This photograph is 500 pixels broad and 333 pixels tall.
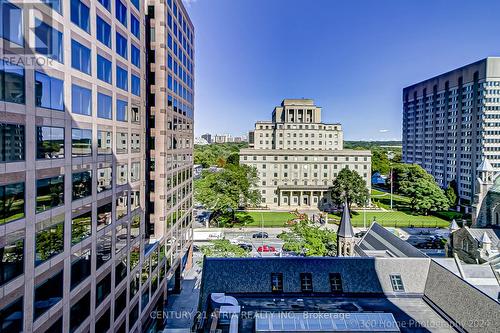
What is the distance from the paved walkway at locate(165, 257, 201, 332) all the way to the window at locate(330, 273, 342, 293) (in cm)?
1432

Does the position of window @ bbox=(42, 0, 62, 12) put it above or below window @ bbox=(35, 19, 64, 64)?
above

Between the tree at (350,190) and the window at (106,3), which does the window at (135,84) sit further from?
the tree at (350,190)

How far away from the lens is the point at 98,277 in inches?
829

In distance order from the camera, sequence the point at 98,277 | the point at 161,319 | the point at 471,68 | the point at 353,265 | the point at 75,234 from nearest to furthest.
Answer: the point at 75,234 → the point at 98,277 → the point at 353,265 → the point at 161,319 → the point at 471,68

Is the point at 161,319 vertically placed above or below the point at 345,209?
below

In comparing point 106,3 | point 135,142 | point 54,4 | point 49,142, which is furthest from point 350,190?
point 54,4

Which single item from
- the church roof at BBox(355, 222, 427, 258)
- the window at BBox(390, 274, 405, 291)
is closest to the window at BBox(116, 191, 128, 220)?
the window at BBox(390, 274, 405, 291)

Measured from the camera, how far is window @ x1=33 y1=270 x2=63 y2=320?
1499 centimetres

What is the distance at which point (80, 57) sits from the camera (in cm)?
1844

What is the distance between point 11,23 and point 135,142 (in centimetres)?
1550

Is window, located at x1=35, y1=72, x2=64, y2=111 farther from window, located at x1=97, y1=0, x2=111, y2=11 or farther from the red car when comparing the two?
the red car

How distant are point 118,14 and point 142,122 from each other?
9.43 m

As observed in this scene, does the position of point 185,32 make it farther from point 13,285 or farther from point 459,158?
point 459,158

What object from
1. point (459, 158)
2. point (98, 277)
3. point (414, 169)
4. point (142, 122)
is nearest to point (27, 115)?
point (98, 277)
